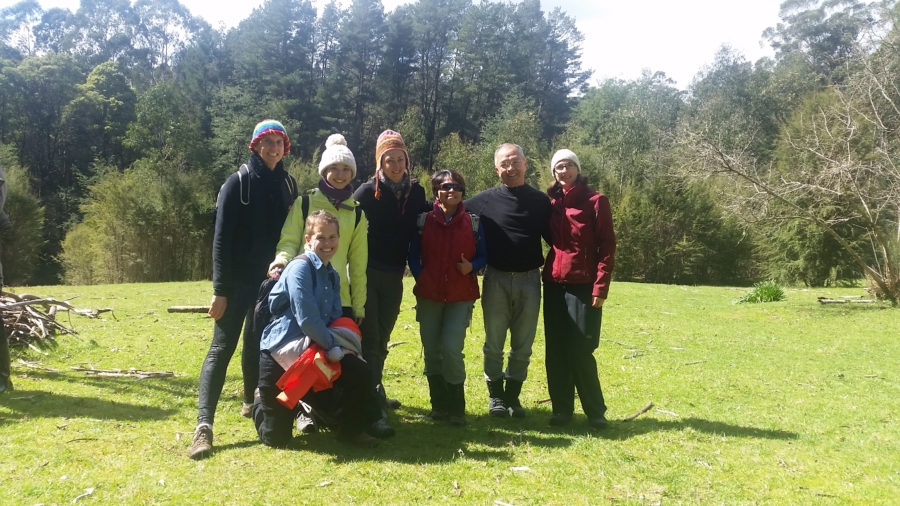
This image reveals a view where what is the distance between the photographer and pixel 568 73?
53125 mm

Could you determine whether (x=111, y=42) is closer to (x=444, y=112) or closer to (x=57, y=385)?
(x=444, y=112)

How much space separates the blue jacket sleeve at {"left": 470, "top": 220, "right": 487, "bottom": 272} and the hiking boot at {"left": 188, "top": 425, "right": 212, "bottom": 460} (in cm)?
219

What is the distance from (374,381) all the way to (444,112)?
148 feet

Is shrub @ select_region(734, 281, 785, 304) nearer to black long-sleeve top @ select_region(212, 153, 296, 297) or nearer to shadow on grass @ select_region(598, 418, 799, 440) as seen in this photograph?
shadow on grass @ select_region(598, 418, 799, 440)

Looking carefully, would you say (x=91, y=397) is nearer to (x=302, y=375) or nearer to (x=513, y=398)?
(x=302, y=375)

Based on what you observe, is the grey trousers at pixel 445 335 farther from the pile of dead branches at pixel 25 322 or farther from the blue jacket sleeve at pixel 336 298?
the pile of dead branches at pixel 25 322

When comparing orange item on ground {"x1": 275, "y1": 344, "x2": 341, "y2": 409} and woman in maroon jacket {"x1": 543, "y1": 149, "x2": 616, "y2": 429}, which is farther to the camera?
woman in maroon jacket {"x1": 543, "y1": 149, "x2": 616, "y2": 429}

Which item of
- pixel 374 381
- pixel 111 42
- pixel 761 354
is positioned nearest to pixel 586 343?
pixel 374 381

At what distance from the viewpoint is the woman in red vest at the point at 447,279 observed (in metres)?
4.55

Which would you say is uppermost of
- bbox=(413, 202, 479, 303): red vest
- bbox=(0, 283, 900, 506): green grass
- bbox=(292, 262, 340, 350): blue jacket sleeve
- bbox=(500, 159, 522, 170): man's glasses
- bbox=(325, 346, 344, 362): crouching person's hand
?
bbox=(500, 159, 522, 170): man's glasses

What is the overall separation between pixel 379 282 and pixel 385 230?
0.40 meters

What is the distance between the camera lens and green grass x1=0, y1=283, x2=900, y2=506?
3.32m

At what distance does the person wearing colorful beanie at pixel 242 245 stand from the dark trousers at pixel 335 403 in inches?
12.2

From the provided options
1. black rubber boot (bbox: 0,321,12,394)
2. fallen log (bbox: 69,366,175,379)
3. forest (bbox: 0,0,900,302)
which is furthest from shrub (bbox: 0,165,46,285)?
black rubber boot (bbox: 0,321,12,394)
